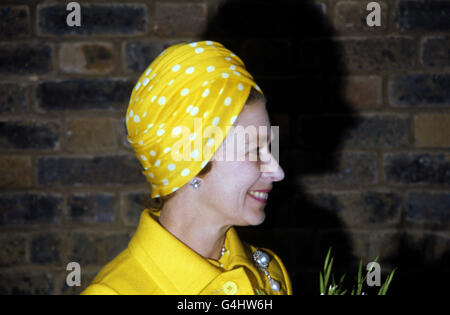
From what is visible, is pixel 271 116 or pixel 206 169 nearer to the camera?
pixel 206 169

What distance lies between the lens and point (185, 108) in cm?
90

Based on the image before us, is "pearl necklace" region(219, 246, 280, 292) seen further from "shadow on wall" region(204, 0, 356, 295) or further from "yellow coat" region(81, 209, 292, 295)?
"shadow on wall" region(204, 0, 356, 295)

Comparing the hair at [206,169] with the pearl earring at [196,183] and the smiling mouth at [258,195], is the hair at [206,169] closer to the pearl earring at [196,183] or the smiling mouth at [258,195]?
the pearl earring at [196,183]

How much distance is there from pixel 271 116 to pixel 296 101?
100 millimetres

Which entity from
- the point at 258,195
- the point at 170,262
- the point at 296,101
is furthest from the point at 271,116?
the point at 170,262

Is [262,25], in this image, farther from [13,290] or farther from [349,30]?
[13,290]

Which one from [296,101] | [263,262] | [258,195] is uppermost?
[296,101]

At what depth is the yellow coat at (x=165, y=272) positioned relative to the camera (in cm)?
91

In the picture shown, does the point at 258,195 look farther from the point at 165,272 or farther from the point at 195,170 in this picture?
the point at 165,272

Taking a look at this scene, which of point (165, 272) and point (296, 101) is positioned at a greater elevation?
point (296, 101)

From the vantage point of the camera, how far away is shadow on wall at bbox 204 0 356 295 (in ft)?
4.77

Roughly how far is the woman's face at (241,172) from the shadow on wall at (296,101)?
1.67 feet

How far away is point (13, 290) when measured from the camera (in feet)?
4.89
